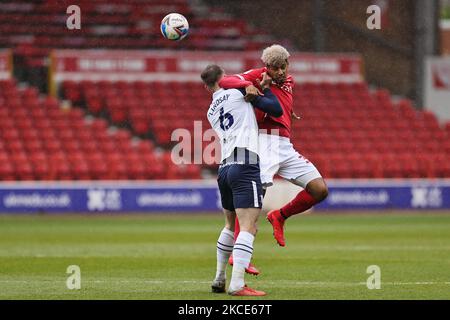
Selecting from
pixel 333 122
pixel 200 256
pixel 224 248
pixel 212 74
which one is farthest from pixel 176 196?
pixel 212 74

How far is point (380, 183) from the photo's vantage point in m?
25.6

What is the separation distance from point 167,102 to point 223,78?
64.0 feet

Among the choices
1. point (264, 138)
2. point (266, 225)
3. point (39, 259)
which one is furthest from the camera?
point (266, 225)

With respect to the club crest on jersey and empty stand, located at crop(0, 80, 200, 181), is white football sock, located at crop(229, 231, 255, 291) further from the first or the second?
empty stand, located at crop(0, 80, 200, 181)

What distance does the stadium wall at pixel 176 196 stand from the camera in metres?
23.8

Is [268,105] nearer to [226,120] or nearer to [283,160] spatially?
[226,120]

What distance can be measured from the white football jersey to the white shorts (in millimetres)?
1061

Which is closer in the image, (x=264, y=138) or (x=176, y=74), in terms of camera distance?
(x=264, y=138)

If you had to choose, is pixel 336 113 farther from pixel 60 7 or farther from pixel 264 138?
pixel 264 138

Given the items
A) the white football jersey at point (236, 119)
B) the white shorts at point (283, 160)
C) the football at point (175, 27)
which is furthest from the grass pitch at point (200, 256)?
the football at point (175, 27)

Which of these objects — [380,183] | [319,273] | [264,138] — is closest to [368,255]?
[319,273]

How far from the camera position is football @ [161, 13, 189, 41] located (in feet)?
35.1

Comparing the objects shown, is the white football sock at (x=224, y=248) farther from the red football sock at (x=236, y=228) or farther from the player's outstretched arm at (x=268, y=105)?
the player's outstretched arm at (x=268, y=105)

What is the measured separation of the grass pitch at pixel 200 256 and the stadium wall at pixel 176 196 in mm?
662
